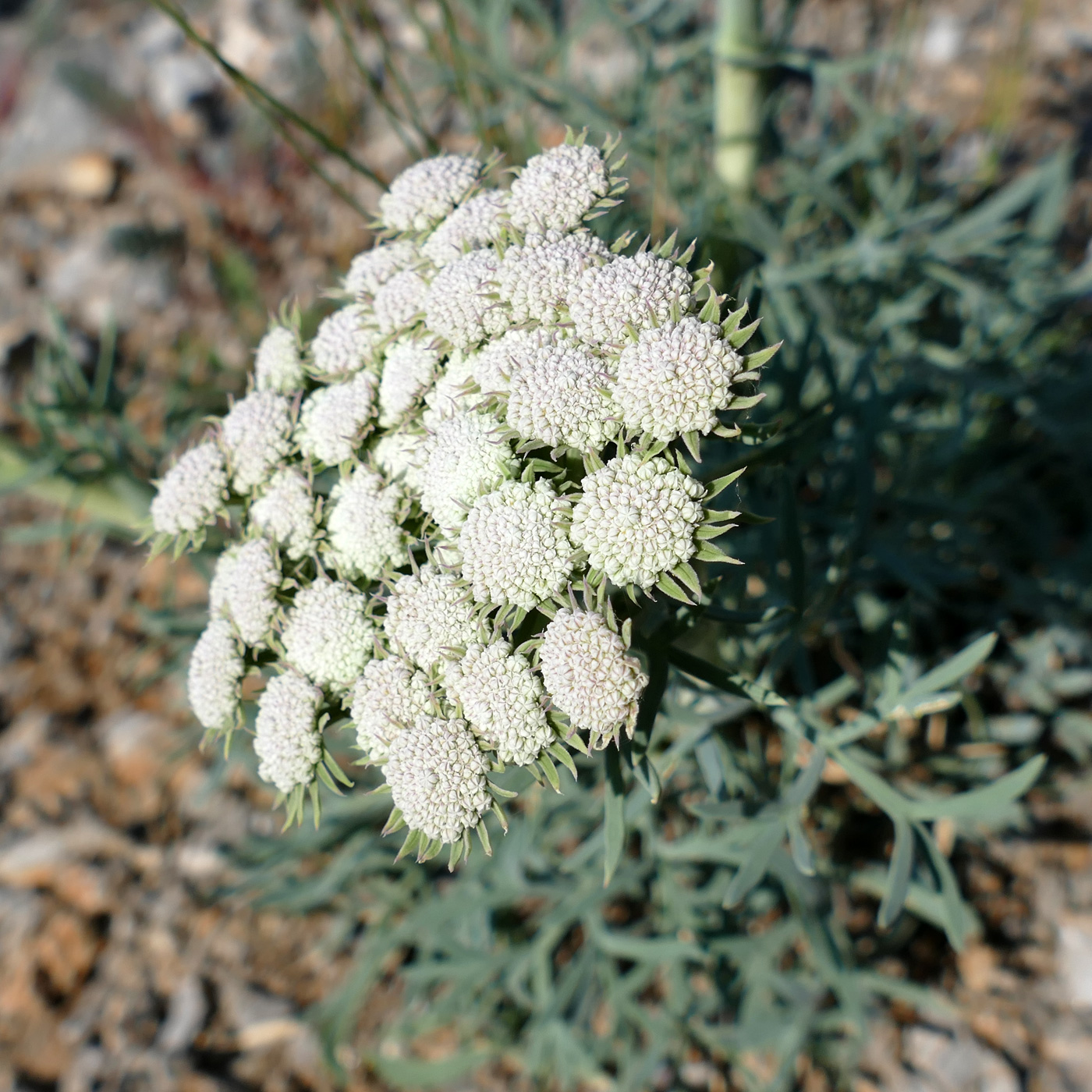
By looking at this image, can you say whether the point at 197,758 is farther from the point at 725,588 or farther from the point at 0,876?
the point at 725,588

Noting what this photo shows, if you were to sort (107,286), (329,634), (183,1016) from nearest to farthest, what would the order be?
(329,634) → (183,1016) → (107,286)

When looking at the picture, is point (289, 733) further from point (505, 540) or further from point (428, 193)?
point (428, 193)

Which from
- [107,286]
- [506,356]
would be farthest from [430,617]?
[107,286]

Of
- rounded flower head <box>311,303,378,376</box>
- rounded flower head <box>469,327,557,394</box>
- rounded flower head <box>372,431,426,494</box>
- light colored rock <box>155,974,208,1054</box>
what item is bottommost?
light colored rock <box>155,974,208,1054</box>

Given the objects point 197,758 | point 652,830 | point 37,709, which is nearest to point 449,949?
point 652,830

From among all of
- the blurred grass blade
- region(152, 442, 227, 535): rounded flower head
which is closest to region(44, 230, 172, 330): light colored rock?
region(152, 442, 227, 535): rounded flower head

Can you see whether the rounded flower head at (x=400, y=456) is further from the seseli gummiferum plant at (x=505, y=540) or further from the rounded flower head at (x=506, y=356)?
the rounded flower head at (x=506, y=356)

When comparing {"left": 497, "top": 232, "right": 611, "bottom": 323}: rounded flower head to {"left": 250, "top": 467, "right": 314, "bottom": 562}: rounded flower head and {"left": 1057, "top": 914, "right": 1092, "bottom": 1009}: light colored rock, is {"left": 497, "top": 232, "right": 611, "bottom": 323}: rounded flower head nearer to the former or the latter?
{"left": 250, "top": 467, "right": 314, "bottom": 562}: rounded flower head
